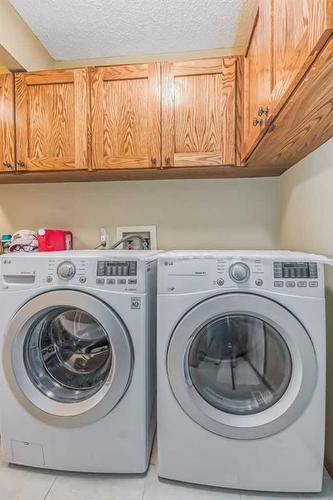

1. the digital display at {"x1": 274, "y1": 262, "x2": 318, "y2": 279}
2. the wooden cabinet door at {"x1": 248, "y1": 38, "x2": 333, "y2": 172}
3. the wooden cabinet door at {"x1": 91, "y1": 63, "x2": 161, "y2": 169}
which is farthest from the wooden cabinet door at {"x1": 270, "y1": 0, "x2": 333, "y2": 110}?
the wooden cabinet door at {"x1": 91, "y1": 63, "x2": 161, "y2": 169}

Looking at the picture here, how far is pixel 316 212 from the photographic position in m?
1.35

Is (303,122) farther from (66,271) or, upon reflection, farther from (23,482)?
(23,482)

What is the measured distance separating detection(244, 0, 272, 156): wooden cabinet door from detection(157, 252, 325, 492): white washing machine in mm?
603

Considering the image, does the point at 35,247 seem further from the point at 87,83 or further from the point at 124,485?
the point at 124,485

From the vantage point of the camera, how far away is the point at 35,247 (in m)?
1.88

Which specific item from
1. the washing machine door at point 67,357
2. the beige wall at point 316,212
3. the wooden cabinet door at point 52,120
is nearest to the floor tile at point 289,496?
the beige wall at point 316,212

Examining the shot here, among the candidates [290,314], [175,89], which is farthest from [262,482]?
[175,89]

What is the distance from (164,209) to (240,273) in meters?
1.03

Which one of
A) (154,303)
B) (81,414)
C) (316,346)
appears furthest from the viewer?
(154,303)

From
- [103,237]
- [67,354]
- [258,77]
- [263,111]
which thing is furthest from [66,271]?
[258,77]

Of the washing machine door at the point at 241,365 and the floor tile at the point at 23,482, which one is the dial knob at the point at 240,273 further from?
the floor tile at the point at 23,482

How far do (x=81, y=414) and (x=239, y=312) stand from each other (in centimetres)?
80

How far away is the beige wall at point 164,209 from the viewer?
1.93 meters

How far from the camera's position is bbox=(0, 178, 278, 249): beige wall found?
1.93m
